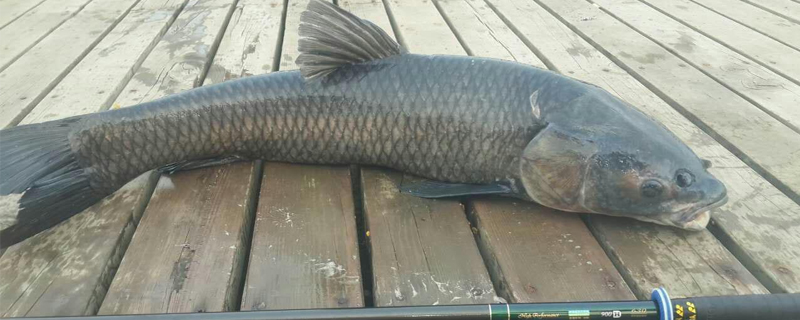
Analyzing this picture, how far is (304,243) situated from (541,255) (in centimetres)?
75

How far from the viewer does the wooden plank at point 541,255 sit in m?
1.84

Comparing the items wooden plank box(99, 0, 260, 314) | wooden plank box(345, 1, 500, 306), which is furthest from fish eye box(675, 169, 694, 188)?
wooden plank box(99, 0, 260, 314)

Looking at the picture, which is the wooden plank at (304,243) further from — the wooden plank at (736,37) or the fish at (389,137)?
the wooden plank at (736,37)

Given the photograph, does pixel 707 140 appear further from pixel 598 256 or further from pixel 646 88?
pixel 598 256

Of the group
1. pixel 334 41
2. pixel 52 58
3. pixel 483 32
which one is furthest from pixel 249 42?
pixel 334 41

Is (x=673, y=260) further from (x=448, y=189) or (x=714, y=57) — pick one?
(x=714, y=57)

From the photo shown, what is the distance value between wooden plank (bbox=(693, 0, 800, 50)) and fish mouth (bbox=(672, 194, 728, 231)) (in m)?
2.52

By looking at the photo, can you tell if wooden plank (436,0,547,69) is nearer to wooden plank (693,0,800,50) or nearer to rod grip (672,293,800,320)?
wooden plank (693,0,800,50)

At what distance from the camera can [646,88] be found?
3312 mm

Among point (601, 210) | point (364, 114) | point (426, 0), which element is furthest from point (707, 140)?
point (426, 0)

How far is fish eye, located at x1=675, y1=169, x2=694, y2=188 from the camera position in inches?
80.0

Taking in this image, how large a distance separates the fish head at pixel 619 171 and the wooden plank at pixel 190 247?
102 cm

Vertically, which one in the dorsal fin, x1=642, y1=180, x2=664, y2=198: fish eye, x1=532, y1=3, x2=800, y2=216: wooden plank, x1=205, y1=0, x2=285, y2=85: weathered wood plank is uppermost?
the dorsal fin

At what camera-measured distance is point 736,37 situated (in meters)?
4.14
